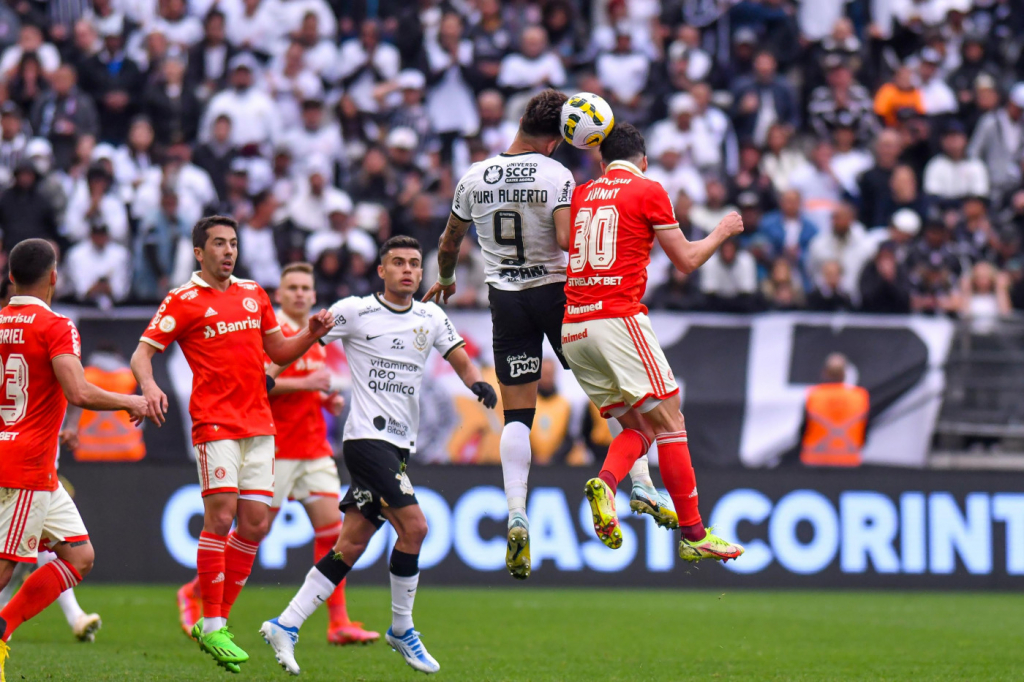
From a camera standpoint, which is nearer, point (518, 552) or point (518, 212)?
point (518, 552)

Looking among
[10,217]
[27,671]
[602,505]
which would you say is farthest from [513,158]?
[10,217]

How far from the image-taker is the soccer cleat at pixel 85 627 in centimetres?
1066

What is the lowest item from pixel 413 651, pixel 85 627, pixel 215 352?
pixel 85 627

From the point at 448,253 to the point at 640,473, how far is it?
2025 mm

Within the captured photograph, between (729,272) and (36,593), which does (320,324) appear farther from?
(729,272)

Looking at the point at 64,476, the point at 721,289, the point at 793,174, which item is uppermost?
the point at 793,174

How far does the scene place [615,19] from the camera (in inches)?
814

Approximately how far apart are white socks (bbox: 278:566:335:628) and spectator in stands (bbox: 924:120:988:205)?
12.2 meters

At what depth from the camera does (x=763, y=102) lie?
1952 centimetres

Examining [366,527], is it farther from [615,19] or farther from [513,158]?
[615,19]

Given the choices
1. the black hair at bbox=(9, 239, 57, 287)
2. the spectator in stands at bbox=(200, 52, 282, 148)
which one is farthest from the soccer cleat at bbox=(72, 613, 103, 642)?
the spectator in stands at bbox=(200, 52, 282, 148)

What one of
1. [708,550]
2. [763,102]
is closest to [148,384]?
[708,550]

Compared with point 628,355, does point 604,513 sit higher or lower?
lower

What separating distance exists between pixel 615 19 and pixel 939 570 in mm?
10242
